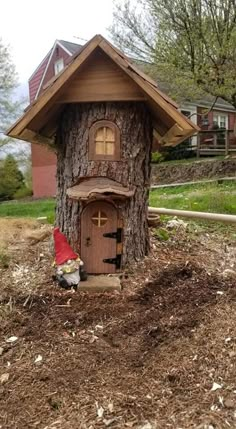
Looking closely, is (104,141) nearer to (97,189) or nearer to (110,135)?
(110,135)

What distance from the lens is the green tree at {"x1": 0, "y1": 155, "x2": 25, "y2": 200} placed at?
2027cm

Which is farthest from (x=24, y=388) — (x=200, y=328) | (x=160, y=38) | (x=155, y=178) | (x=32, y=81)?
(x=32, y=81)

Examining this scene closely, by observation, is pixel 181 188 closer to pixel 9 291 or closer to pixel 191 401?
pixel 9 291

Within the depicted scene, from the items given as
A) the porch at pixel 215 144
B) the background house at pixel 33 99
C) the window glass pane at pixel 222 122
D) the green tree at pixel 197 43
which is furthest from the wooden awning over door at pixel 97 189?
the window glass pane at pixel 222 122

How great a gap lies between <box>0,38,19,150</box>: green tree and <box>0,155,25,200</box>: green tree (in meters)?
1.26

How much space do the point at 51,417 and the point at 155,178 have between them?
47.3 ft

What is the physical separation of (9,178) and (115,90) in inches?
682

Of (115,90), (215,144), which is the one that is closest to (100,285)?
(115,90)

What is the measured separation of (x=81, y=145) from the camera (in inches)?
167

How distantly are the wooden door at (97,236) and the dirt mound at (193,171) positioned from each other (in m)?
11.2

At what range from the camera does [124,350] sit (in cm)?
297

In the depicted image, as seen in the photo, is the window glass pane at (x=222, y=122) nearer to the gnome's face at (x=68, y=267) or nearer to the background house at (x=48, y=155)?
the background house at (x=48, y=155)

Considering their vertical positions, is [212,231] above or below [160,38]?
below

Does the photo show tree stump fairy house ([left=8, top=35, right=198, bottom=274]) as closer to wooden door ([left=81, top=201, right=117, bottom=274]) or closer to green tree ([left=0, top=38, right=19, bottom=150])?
wooden door ([left=81, top=201, right=117, bottom=274])
